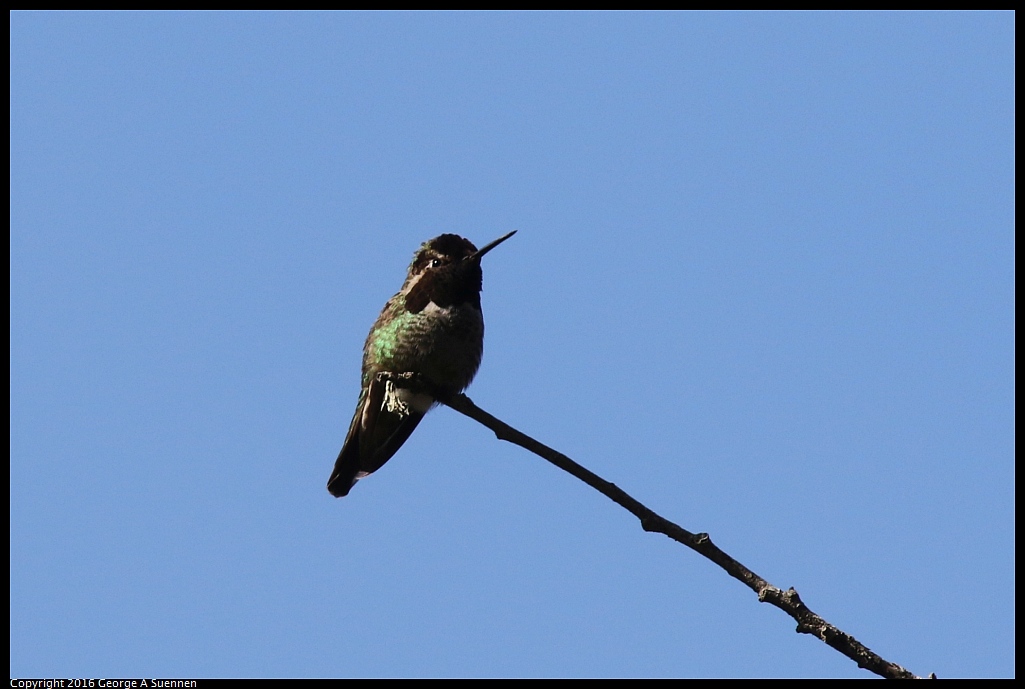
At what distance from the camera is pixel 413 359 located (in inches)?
227

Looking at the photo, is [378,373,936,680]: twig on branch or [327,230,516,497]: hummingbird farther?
[327,230,516,497]: hummingbird

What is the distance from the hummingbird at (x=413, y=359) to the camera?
5754 mm

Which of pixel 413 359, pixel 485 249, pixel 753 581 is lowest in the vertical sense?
pixel 753 581

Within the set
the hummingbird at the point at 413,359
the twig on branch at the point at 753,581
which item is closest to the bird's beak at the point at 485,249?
the hummingbird at the point at 413,359

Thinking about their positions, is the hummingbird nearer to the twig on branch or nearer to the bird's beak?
the bird's beak

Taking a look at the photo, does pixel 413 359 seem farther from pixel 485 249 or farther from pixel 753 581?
pixel 753 581

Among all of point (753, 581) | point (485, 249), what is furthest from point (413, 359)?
point (753, 581)

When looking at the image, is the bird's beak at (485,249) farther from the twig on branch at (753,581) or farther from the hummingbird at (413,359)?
the twig on branch at (753,581)

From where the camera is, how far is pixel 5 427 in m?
5.71

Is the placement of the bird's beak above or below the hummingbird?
above

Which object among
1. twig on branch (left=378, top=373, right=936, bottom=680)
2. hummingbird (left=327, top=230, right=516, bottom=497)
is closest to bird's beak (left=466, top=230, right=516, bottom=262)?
hummingbird (left=327, top=230, right=516, bottom=497)

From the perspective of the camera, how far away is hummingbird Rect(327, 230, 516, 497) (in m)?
5.75

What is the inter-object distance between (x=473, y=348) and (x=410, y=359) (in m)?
0.38
